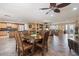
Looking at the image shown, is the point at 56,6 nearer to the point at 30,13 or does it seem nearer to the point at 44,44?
the point at 30,13

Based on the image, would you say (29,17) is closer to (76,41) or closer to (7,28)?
(7,28)

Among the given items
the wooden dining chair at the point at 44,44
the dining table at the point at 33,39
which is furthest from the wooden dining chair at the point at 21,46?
the wooden dining chair at the point at 44,44

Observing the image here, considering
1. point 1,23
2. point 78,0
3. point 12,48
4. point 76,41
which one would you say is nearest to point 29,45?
point 12,48

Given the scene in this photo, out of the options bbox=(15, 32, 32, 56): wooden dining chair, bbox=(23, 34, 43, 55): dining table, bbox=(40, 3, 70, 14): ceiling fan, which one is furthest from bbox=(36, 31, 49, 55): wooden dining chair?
bbox=(40, 3, 70, 14): ceiling fan

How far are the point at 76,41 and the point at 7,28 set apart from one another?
1594 mm

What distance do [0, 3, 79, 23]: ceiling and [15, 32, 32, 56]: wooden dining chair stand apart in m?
0.35

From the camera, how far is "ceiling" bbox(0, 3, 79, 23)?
2406 millimetres

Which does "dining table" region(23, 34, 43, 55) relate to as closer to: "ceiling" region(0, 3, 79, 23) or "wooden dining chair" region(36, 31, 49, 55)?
"wooden dining chair" region(36, 31, 49, 55)

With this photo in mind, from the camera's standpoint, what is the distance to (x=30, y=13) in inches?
95.6

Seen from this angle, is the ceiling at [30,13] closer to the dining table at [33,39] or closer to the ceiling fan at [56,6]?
the ceiling fan at [56,6]

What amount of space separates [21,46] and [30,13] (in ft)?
2.58

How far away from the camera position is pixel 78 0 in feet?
7.98

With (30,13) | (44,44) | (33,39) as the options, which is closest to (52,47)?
(44,44)

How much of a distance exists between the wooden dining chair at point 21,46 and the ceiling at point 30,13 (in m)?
0.35
